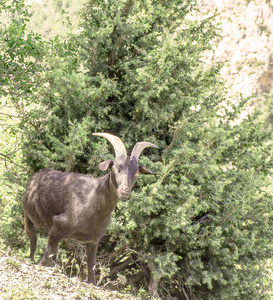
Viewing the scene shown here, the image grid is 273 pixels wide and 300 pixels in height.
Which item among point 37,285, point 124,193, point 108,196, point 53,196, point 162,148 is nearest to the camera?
point 37,285

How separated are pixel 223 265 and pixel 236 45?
51.6m

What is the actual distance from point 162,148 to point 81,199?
11.5 ft

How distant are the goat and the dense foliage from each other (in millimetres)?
933

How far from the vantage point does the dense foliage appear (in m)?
7.49

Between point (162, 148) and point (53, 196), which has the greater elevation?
point (162, 148)

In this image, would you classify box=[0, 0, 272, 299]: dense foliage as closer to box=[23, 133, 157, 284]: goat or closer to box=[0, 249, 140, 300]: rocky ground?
box=[23, 133, 157, 284]: goat

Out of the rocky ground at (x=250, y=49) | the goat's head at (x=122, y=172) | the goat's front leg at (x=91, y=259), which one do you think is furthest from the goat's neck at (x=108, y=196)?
the rocky ground at (x=250, y=49)

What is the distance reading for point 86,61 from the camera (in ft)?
31.4

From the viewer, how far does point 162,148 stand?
9086mm

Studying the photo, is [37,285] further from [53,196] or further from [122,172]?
[53,196]

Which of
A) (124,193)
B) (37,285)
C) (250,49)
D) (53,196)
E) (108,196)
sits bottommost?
(37,285)

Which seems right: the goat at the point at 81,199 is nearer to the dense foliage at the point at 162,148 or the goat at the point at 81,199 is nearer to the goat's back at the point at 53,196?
the goat's back at the point at 53,196

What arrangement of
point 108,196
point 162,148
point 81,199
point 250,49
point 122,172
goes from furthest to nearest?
point 250,49 < point 162,148 < point 81,199 < point 108,196 < point 122,172

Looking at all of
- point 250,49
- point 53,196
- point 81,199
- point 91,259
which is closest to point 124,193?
point 81,199
